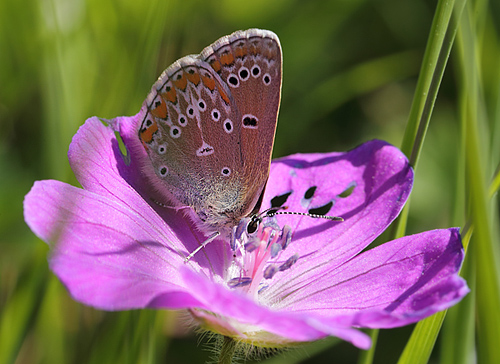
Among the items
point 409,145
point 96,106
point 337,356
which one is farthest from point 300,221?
point 337,356

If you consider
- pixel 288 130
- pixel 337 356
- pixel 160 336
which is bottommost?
pixel 337 356

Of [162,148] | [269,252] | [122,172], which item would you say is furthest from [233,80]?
[269,252]

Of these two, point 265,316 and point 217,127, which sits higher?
point 217,127

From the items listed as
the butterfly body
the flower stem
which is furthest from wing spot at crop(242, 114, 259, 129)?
the flower stem

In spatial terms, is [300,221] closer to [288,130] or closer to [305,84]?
[288,130]

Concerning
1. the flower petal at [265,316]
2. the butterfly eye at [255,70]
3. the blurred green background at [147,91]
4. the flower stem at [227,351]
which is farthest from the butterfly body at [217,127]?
the flower petal at [265,316]

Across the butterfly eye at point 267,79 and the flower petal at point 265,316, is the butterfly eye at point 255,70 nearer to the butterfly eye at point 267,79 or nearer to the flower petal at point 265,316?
the butterfly eye at point 267,79

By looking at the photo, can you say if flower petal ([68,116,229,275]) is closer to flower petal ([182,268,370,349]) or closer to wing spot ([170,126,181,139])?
wing spot ([170,126,181,139])

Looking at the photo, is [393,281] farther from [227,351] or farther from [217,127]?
[217,127]
